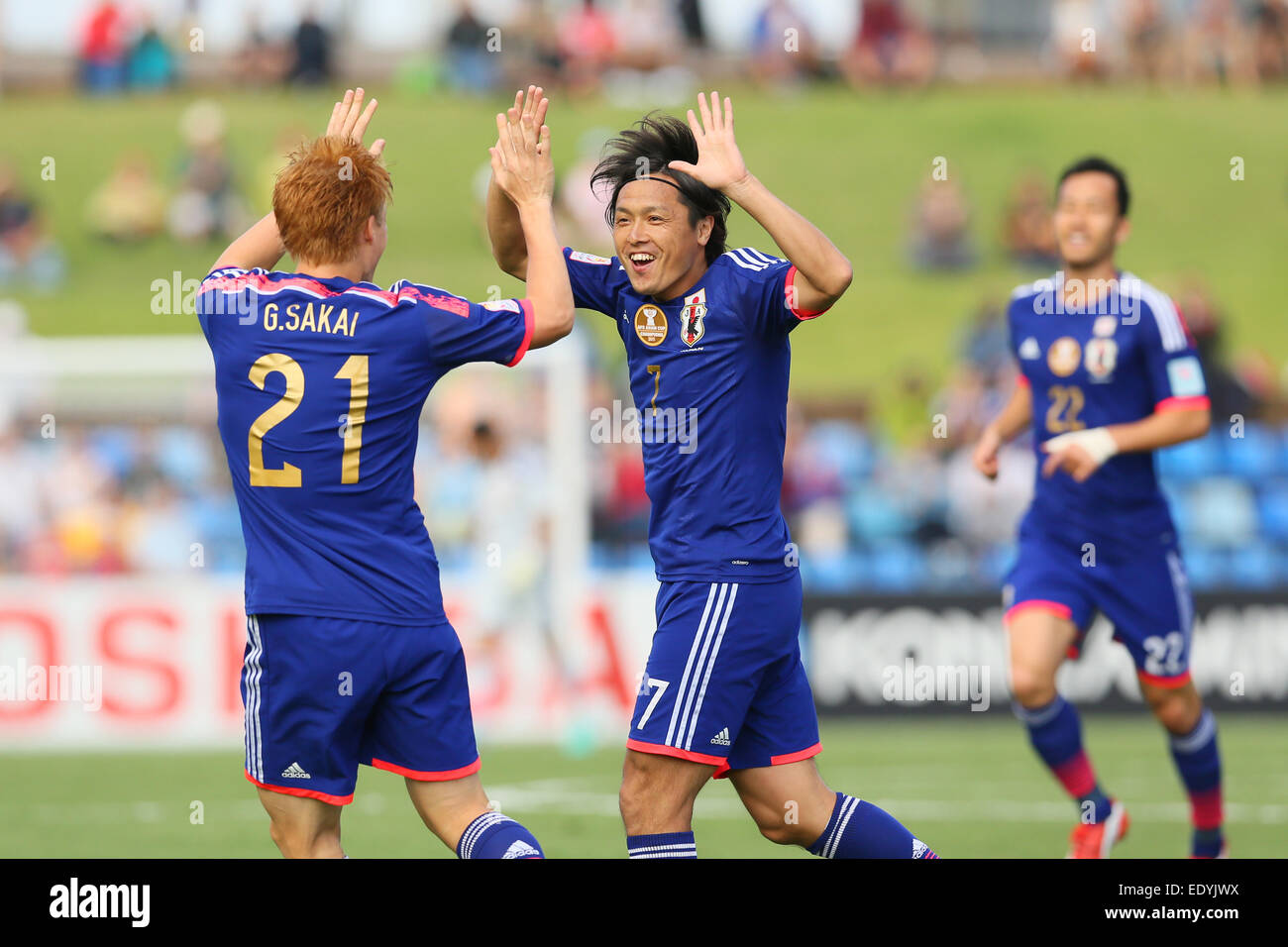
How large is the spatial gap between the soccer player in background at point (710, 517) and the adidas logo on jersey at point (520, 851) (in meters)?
0.44

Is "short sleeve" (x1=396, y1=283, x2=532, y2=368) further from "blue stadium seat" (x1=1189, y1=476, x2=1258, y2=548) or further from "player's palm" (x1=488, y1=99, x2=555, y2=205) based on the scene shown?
"blue stadium seat" (x1=1189, y1=476, x2=1258, y2=548)

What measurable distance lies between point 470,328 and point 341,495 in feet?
1.92

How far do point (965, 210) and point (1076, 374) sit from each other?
16.9 meters

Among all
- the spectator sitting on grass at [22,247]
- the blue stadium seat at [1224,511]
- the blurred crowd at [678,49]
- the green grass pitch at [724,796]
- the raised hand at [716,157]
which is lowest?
the green grass pitch at [724,796]

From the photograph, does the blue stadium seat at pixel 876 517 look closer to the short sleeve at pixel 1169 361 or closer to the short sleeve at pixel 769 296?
the short sleeve at pixel 1169 361

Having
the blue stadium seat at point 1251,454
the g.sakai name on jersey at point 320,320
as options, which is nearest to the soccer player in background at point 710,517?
the g.sakai name on jersey at point 320,320

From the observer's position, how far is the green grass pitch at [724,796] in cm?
819

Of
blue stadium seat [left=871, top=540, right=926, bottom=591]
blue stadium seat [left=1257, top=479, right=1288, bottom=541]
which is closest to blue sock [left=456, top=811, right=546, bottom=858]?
blue stadium seat [left=871, top=540, right=926, bottom=591]

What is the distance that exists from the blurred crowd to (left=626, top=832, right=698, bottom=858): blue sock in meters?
21.8

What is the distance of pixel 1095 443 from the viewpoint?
23.2 feet

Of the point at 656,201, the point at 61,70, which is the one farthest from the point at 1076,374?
the point at 61,70

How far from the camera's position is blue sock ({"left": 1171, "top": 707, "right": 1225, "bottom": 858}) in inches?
300

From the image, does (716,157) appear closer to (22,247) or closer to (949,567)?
(949,567)
